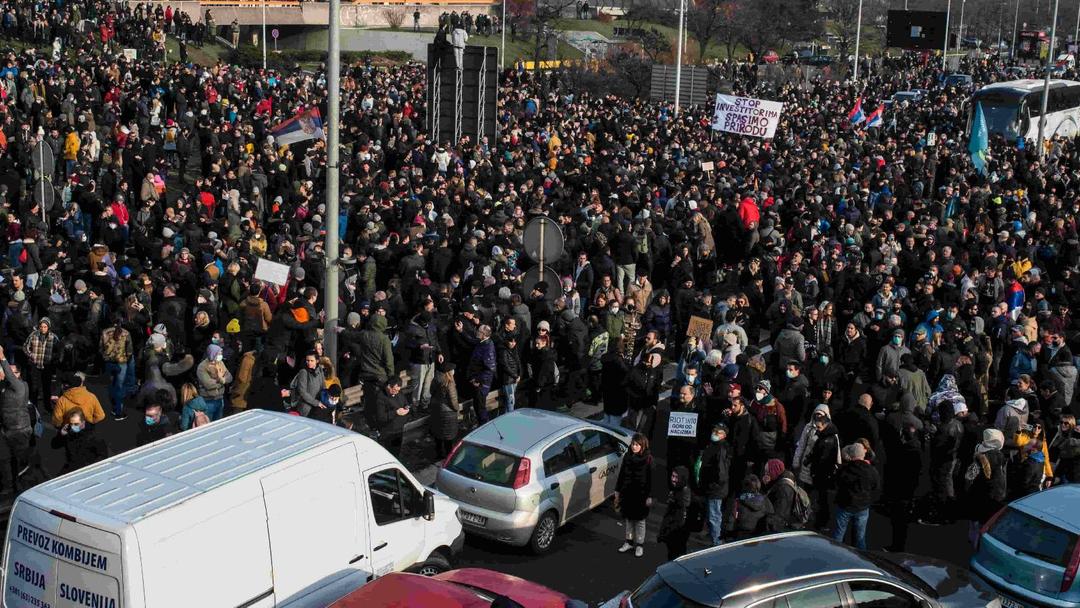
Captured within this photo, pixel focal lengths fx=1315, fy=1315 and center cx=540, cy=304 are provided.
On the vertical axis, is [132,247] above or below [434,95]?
below

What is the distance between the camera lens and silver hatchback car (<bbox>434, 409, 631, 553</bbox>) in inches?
502

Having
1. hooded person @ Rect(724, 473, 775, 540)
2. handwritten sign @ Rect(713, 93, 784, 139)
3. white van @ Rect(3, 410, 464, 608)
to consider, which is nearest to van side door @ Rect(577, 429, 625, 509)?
hooded person @ Rect(724, 473, 775, 540)

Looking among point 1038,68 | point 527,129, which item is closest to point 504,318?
point 527,129

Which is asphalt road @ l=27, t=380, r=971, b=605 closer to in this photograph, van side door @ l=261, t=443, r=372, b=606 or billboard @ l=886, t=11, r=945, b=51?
van side door @ l=261, t=443, r=372, b=606

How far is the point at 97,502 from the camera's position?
30.7ft

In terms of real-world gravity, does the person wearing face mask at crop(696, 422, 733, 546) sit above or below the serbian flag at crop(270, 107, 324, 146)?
below

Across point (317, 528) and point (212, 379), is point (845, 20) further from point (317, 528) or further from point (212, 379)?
point (317, 528)

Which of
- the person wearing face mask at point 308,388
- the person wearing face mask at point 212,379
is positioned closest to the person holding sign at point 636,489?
the person wearing face mask at point 308,388

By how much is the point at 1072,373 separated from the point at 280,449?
10.1m

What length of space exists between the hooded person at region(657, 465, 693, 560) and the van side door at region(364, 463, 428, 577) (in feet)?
7.47

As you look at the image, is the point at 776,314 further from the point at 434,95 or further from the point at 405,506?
the point at 434,95

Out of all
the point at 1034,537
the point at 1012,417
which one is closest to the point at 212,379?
the point at 1012,417

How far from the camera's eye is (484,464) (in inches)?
514

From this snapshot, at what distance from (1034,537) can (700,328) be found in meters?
6.65
